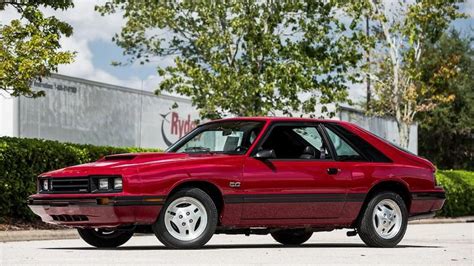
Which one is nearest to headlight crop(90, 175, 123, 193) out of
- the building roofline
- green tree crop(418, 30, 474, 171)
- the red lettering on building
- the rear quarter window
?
the rear quarter window

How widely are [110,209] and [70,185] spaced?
2.25 ft

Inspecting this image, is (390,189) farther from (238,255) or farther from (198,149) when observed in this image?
(238,255)

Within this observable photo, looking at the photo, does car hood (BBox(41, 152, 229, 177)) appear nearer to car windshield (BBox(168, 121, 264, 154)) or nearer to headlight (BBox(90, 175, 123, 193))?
headlight (BBox(90, 175, 123, 193))

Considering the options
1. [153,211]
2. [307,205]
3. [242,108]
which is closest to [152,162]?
[153,211]

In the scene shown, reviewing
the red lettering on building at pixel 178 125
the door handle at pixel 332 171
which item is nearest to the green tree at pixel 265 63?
the red lettering on building at pixel 178 125

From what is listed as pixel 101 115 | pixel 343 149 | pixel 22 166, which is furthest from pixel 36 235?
pixel 101 115

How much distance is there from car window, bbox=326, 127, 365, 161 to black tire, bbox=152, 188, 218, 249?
6.88 feet

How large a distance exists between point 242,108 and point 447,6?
Answer: 9.40 metres

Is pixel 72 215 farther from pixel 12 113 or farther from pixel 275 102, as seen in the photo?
pixel 275 102

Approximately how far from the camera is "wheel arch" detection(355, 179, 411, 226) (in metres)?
13.3

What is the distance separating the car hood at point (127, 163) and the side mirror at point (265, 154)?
419 millimetres

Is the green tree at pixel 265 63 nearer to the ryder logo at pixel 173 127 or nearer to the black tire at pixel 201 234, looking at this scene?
the ryder logo at pixel 173 127

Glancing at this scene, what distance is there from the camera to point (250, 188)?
12336mm

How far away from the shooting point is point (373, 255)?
11906 mm
